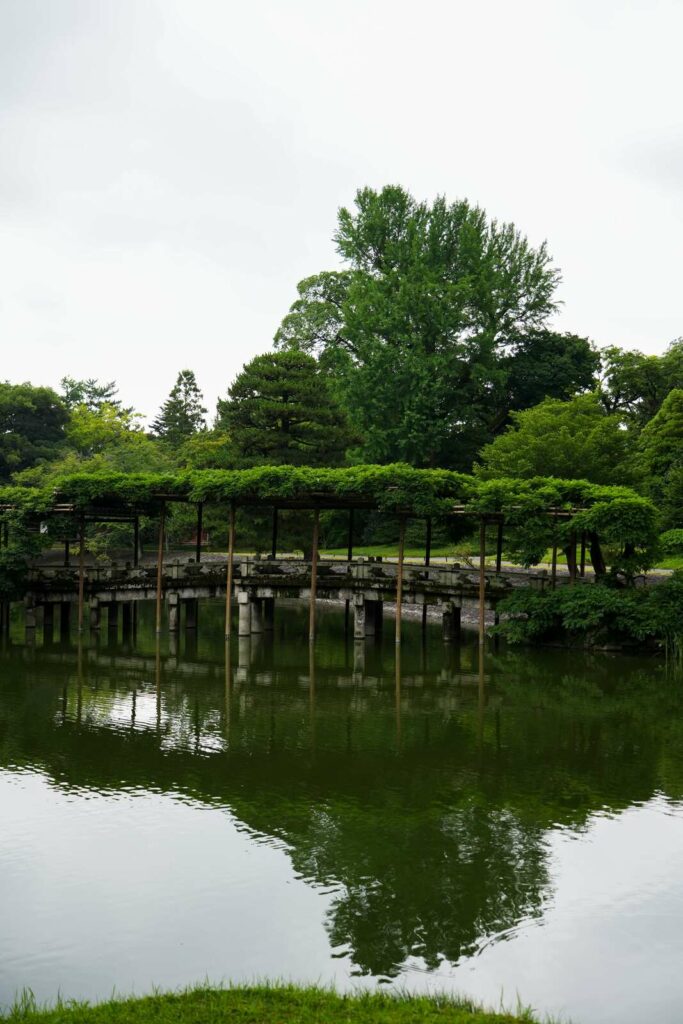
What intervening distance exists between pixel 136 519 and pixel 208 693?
16.7m

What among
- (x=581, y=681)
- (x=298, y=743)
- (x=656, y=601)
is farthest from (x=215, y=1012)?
(x=656, y=601)

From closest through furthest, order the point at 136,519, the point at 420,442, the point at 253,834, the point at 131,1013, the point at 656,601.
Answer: the point at 131,1013 → the point at 253,834 → the point at 656,601 → the point at 136,519 → the point at 420,442

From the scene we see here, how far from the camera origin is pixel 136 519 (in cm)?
3938

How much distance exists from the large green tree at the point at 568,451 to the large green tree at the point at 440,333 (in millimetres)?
10714

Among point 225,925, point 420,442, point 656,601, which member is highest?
point 420,442

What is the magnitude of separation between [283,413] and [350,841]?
3180 centimetres

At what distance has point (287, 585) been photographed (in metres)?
33.5

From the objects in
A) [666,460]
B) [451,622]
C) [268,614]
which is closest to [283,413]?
[268,614]

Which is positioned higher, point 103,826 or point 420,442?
point 420,442

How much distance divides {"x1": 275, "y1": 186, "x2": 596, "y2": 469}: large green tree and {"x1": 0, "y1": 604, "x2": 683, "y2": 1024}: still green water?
28845mm

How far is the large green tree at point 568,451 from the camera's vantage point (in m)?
38.9

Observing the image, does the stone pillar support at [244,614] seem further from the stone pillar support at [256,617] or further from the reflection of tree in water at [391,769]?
the reflection of tree in water at [391,769]

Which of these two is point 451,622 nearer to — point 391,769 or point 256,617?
point 256,617

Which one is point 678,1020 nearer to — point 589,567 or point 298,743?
point 298,743
